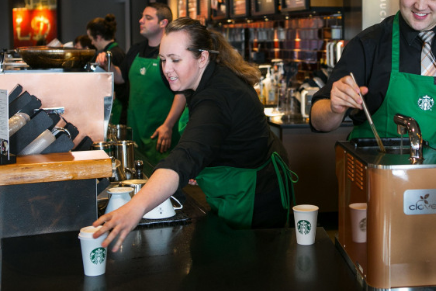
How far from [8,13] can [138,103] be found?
6.94 metres

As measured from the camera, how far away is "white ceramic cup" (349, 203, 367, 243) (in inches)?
62.0

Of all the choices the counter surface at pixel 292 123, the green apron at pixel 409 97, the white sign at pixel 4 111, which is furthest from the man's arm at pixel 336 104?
the counter surface at pixel 292 123

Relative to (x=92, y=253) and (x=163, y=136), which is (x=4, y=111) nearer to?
(x=92, y=253)

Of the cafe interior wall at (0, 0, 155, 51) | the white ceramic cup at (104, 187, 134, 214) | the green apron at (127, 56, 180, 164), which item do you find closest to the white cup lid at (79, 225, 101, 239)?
the white ceramic cup at (104, 187, 134, 214)

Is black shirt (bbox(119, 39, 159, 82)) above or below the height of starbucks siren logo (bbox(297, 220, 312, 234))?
above

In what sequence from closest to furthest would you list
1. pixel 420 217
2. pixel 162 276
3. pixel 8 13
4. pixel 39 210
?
pixel 420 217 → pixel 162 276 → pixel 39 210 → pixel 8 13

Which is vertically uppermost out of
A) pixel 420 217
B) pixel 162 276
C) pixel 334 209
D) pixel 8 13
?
pixel 8 13

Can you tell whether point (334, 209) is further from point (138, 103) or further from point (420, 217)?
point (420, 217)

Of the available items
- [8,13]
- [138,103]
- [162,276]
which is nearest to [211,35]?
[162,276]

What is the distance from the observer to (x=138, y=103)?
4.77 metres

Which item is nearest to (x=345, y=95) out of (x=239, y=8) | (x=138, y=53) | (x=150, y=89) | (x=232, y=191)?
(x=232, y=191)

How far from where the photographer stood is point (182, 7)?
9.31 metres

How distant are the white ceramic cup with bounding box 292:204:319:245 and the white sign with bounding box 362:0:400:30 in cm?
267

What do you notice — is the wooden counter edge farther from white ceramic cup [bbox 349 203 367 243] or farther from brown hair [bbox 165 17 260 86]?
white ceramic cup [bbox 349 203 367 243]
